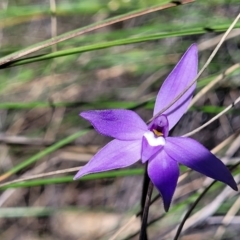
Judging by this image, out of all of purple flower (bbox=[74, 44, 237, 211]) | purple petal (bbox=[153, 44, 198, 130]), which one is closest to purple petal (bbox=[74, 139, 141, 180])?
purple flower (bbox=[74, 44, 237, 211])

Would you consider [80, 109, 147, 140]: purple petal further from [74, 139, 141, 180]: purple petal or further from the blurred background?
the blurred background

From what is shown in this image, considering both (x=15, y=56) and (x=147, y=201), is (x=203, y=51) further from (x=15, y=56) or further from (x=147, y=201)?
(x=147, y=201)

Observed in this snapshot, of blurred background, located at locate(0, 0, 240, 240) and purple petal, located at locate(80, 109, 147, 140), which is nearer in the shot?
purple petal, located at locate(80, 109, 147, 140)

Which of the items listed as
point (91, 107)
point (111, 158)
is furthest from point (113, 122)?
point (91, 107)

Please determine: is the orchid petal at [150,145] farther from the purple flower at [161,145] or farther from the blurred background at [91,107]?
the blurred background at [91,107]

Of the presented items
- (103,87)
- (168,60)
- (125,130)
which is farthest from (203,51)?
(125,130)

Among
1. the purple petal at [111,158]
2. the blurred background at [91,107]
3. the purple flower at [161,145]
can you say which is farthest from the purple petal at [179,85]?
the blurred background at [91,107]
